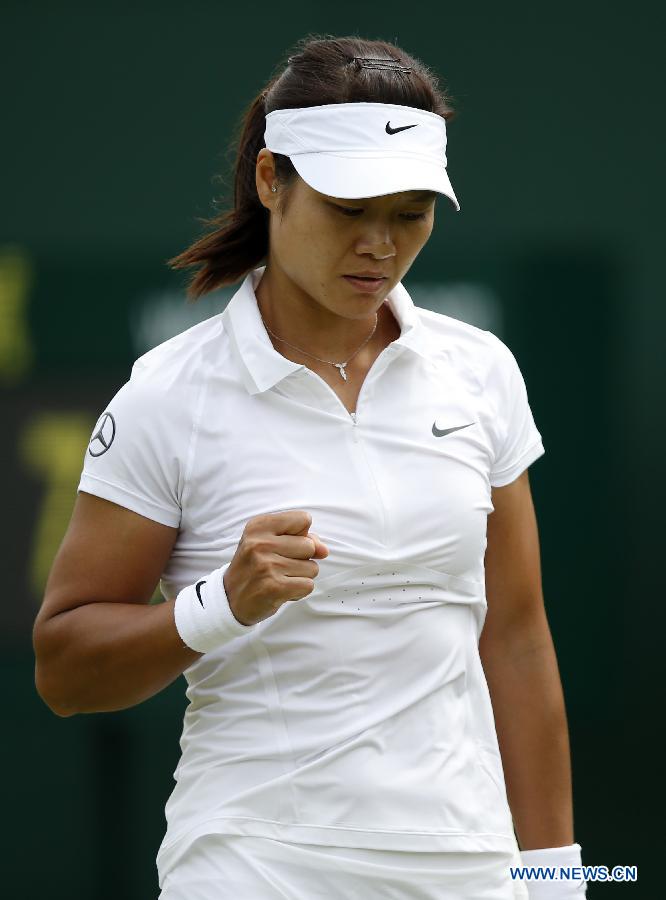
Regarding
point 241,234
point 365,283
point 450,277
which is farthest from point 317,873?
point 450,277

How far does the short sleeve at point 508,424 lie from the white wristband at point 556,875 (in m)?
0.50

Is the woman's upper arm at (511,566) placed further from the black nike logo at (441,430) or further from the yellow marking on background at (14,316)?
the yellow marking on background at (14,316)

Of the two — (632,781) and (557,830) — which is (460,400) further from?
(632,781)

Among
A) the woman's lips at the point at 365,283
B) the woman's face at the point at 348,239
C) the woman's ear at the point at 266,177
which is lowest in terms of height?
the woman's lips at the point at 365,283

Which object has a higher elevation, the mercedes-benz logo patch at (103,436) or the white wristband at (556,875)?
the mercedes-benz logo patch at (103,436)

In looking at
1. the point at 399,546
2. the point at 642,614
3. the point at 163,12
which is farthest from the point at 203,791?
the point at 163,12

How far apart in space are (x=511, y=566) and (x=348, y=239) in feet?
1.74

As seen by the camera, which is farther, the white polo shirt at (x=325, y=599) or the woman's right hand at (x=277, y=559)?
the white polo shirt at (x=325, y=599)

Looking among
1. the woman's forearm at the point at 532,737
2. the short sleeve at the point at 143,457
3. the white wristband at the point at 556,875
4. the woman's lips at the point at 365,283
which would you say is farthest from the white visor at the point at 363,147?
the white wristband at the point at 556,875

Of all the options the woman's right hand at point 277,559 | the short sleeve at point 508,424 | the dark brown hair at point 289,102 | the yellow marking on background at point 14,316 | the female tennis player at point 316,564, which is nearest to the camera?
the woman's right hand at point 277,559

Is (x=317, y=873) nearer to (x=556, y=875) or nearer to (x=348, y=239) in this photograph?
(x=556, y=875)

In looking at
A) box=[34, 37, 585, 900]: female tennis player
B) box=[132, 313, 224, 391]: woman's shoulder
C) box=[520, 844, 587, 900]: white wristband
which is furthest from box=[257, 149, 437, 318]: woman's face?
box=[520, 844, 587, 900]: white wristband

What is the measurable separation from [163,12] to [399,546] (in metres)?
2.12

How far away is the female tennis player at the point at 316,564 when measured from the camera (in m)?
1.86
